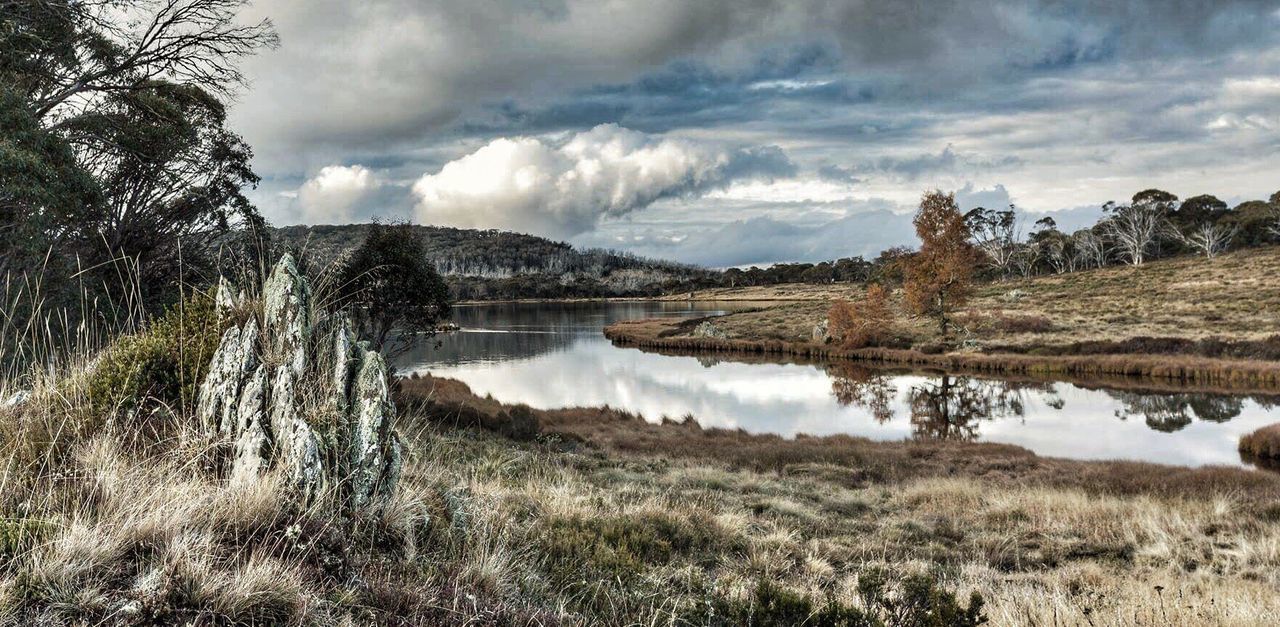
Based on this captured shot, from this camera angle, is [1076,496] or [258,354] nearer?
[258,354]

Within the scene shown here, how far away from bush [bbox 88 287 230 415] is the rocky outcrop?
27 cm

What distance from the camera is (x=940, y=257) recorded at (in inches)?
1864

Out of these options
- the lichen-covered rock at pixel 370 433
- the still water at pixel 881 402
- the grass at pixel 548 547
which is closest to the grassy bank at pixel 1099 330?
the still water at pixel 881 402

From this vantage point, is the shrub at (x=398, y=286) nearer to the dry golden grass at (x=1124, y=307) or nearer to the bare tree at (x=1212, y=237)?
the dry golden grass at (x=1124, y=307)

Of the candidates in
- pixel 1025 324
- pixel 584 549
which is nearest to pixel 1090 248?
pixel 1025 324

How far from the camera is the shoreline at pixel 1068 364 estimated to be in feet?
112

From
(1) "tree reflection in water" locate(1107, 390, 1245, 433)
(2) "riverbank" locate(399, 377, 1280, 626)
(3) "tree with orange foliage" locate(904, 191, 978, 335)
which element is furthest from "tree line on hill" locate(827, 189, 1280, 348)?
(2) "riverbank" locate(399, 377, 1280, 626)

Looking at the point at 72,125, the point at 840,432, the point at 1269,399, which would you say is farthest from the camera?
the point at 1269,399

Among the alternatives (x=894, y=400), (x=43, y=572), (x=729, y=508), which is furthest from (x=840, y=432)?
(x=43, y=572)

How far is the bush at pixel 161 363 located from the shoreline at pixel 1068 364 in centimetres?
4282

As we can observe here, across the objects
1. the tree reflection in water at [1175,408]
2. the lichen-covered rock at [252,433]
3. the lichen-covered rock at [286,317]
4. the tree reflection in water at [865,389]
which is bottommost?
the tree reflection in water at [865,389]

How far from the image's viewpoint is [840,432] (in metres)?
27.3

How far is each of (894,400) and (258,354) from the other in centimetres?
3453

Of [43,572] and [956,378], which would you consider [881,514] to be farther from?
[956,378]
